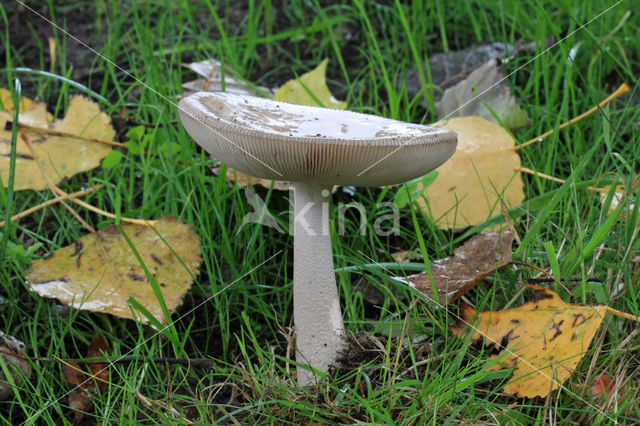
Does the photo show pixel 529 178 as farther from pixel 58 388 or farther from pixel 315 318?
pixel 58 388

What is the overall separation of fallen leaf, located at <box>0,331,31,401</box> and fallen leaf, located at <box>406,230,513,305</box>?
1.28 m

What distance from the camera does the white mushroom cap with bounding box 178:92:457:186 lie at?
5.01 ft

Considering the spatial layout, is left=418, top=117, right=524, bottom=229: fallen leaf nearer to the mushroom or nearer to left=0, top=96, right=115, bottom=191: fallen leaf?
the mushroom

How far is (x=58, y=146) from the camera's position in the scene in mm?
2635

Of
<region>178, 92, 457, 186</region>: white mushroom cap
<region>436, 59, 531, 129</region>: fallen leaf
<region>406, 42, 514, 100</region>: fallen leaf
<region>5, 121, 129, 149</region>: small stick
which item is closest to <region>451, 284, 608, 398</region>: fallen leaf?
<region>178, 92, 457, 186</region>: white mushroom cap

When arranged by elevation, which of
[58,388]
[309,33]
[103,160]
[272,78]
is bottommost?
[58,388]

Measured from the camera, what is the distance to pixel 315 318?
6.40ft

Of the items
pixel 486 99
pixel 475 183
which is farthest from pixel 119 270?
pixel 486 99

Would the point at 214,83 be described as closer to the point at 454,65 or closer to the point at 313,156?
the point at 454,65

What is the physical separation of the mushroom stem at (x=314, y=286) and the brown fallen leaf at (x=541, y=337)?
1.46 feet

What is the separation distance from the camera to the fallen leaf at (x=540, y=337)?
65.2 inches

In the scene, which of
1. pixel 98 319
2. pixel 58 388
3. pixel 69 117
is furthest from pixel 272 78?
pixel 58 388

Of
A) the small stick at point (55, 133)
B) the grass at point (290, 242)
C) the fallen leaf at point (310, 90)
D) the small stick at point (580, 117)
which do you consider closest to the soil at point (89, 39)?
the grass at point (290, 242)

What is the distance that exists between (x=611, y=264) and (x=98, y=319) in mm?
1817
